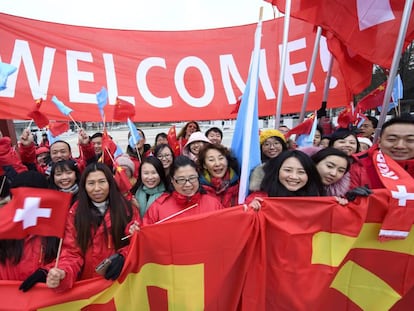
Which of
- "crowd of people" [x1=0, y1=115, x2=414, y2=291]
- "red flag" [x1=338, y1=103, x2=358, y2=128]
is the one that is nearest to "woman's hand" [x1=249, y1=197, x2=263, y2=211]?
"crowd of people" [x1=0, y1=115, x2=414, y2=291]

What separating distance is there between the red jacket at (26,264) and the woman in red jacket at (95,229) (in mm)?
144

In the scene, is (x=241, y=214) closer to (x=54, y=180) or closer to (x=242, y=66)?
(x=54, y=180)

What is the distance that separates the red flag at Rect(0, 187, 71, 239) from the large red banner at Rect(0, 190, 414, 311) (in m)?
0.47

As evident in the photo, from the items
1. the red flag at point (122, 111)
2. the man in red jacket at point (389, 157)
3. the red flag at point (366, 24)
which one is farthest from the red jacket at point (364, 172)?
the red flag at point (122, 111)

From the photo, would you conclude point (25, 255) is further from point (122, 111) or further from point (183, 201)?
point (122, 111)

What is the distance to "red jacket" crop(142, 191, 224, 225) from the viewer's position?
7.06 feet

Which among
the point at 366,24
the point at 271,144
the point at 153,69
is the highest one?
the point at 366,24

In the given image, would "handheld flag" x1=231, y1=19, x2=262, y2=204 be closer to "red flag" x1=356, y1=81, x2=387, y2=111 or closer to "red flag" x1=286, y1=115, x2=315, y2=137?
"red flag" x1=286, y1=115, x2=315, y2=137

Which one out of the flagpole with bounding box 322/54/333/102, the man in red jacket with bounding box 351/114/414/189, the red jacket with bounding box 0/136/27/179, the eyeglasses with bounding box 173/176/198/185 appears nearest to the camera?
the man in red jacket with bounding box 351/114/414/189

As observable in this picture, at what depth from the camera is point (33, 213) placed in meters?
1.50

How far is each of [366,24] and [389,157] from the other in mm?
1948

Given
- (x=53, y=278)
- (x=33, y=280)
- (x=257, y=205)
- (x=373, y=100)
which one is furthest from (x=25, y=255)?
(x=373, y=100)

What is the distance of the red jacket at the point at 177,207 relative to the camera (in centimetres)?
215

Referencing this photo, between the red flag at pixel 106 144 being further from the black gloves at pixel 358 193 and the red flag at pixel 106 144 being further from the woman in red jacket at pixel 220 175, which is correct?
the black gloves at pixel 358 193
